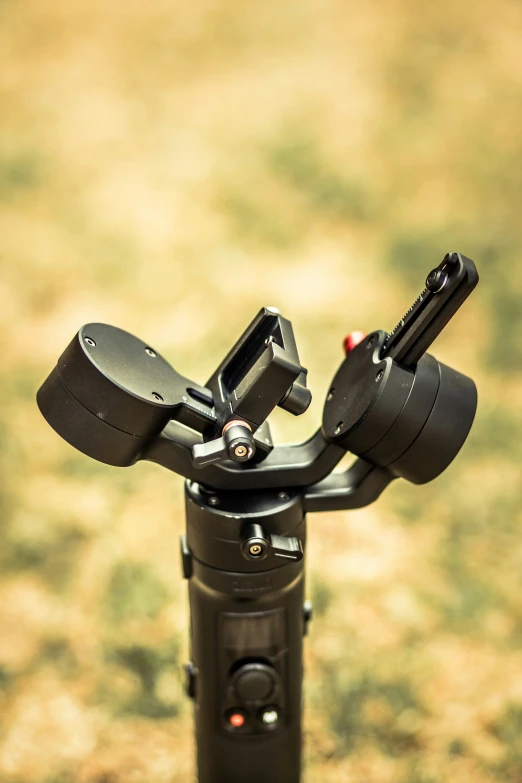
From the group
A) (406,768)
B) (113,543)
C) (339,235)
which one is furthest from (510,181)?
(406,768)

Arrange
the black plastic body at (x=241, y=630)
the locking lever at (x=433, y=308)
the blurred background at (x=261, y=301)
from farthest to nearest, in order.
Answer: the blurred background at (x=261, y=301) → the black plastic body at (x=241, y=630) → the locking lever at (x=433, y=308)

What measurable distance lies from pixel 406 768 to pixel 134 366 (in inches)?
36.5

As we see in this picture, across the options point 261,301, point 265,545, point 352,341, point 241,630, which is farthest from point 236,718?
point 261,301

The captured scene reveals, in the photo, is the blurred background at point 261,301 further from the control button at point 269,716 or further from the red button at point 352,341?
the red button at point 352,341

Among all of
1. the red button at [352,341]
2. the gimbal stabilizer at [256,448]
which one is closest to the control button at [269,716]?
the gimbal stabilizer at [256,448]

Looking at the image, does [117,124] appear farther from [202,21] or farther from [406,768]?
[406,768]

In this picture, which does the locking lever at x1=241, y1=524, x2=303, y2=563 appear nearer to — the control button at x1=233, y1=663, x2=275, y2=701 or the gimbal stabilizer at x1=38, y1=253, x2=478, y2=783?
the gimbal stabilizer at x1=38, y1=253, x2=478, y2=783

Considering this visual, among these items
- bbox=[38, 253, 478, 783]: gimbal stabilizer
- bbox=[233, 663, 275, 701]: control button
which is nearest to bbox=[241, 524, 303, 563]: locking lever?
bbox=[38, 253, 478, 783]: gimbal stabilizer

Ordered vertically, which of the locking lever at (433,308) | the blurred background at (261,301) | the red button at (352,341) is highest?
the locking lever at (433,308)

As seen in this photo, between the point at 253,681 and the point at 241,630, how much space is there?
6 centimetres

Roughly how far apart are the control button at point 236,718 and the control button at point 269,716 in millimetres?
22

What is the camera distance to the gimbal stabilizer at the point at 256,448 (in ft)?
3.06

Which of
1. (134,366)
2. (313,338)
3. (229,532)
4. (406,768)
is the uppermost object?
(134,366)

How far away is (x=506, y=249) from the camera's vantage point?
8.44ft
